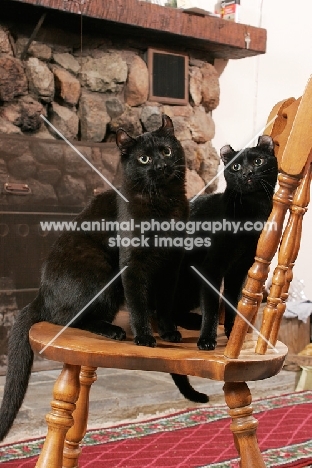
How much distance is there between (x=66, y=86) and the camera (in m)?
2.68

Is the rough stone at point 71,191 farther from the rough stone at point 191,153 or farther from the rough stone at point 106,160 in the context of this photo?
the rough stone at point 191,153

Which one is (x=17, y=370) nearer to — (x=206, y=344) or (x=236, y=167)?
(x=206, y=344)

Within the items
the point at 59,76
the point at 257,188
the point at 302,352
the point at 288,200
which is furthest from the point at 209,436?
the point at 59,76

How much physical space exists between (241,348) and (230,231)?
A: 186 mm

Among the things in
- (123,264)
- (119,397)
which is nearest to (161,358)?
(123,264)

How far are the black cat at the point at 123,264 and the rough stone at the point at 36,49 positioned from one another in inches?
63.0

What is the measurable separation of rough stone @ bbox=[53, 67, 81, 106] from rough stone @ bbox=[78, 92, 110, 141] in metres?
0.05

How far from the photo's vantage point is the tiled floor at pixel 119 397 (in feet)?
6.82

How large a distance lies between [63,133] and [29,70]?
28 centimetres

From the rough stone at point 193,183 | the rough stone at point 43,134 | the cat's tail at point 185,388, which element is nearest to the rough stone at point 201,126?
the rough stone at point 193,183

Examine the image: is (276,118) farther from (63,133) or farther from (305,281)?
(305,281)

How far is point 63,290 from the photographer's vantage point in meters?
1.10

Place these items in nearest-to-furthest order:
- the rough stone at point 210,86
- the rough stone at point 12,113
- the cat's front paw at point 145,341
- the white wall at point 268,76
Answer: the cat's front paw at point 145,341 < the rough stone at point 12,113 < the rough stone at point 210,86 < the white wall at point 268,76

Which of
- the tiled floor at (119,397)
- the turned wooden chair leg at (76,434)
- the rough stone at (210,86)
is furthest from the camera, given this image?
the rough stone at (210,86)
